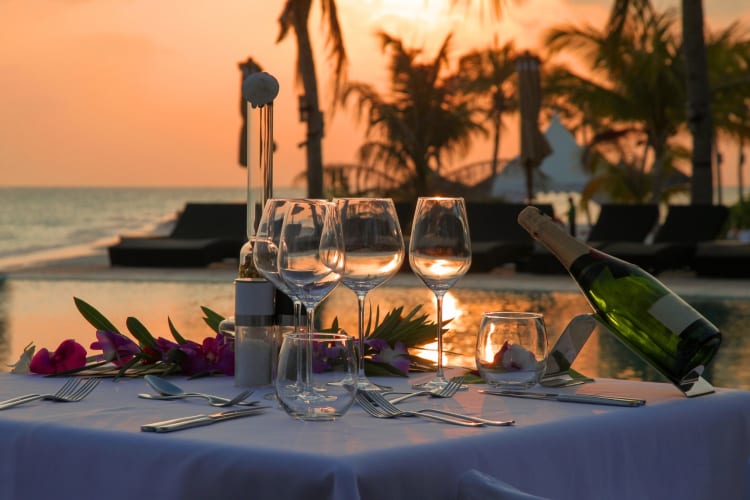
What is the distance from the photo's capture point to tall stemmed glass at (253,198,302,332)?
2.01 meters

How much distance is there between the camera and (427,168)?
3195cm

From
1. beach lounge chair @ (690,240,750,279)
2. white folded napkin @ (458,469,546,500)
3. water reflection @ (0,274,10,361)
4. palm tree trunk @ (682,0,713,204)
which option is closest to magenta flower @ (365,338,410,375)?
white folded napkin @ (458,469,546,500)

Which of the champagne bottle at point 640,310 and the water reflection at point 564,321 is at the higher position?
the champagne bottle at point 640,310

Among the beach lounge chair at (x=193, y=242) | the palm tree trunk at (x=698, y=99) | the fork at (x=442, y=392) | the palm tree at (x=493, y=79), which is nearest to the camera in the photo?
the fork at (x=442, y=392)

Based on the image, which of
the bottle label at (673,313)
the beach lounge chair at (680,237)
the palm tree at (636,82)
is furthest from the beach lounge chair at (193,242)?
the bottle label at (673,313)

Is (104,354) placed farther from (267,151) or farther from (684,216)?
(684,216)

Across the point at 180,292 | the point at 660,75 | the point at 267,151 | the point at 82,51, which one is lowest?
the point at 180,292

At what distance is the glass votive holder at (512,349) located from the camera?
2129 millimetres

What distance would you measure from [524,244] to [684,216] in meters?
2.07

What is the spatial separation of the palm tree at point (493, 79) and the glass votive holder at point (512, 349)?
108 ft

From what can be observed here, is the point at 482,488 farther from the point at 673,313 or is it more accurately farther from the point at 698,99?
the point at 698,99

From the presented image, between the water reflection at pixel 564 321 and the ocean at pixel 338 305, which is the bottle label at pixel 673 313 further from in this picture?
the ocean at pixel 338 305

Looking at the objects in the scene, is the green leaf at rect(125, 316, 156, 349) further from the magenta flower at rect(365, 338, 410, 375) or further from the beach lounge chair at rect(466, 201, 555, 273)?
the beach lounge chair at rect(466, 201, 555, 273)

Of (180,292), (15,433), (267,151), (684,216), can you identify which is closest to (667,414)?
(267,151)
